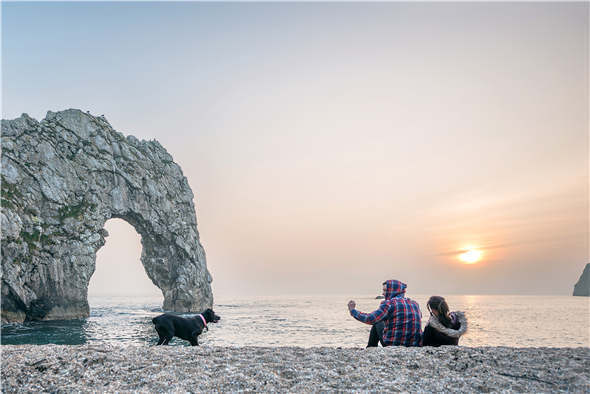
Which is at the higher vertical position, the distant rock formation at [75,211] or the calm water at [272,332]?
the distant rock formation at [75,211]

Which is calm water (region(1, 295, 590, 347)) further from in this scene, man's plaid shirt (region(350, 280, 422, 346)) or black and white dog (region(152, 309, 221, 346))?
man's plaid shirt (region(350, 280, 422, 346))

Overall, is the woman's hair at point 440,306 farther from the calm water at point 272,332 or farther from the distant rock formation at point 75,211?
the distant rock formation at point 75,211

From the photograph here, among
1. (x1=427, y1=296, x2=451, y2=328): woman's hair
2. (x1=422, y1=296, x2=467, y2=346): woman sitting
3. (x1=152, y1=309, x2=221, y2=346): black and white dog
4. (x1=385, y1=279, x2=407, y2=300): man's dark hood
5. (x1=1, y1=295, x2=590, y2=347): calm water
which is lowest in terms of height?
(x1=1, y1=295, x2=590, y2=347): calm water

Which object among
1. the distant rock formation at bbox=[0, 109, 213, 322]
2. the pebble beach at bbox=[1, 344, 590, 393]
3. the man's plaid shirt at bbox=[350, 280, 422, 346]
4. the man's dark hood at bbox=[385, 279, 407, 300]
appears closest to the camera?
the pebble beach at bbox=[1, 344, 590, 393]

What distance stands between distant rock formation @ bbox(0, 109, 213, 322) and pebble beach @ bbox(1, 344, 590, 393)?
4601 cm

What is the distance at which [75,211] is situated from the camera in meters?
55.6

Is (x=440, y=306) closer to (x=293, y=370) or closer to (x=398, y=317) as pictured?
(x=398, y=317)

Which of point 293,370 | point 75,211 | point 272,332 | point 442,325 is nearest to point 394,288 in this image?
point 442,325

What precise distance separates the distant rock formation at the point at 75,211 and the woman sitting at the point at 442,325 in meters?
51.9

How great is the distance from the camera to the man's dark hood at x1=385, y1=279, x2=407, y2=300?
10.9 meters

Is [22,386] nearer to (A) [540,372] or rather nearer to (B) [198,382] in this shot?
(B) [198,382]

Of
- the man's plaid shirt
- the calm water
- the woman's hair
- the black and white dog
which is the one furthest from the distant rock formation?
the woman's hair

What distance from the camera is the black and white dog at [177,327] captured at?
13539 mm

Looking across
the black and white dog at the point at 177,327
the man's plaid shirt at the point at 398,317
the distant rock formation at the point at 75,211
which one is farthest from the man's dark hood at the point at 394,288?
the distant rock formation at the point at 75,211
